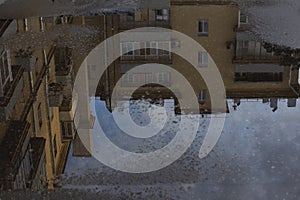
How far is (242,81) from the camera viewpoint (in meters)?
8.71

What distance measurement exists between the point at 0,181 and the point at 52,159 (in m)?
0.67

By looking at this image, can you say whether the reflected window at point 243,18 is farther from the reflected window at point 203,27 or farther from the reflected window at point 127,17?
the reflected window at point 127,17

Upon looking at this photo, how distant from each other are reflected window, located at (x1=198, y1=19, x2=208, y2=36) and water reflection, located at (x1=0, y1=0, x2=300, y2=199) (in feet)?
0.08

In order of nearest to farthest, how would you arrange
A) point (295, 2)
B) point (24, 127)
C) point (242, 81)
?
point (24, 127)
point (242, 81)
point (295, 2)

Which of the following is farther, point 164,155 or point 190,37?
point 190,37

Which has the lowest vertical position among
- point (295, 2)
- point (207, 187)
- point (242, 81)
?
point (207, 187)

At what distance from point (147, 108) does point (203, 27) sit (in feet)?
12.1

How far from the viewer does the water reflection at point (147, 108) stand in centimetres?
615

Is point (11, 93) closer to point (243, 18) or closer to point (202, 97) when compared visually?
point (202, 97)

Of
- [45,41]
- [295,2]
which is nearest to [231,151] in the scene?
[45,41]

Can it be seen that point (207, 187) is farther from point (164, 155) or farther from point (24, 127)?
point (24, 127)

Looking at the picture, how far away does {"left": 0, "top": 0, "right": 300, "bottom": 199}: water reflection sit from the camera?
6.15 metres

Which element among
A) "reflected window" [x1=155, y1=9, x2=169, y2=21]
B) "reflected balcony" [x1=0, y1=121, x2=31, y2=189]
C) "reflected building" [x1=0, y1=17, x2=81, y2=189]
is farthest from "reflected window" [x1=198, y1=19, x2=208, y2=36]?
"reflected balcony" [x1=0, y1=121, x2=31, y2=189]

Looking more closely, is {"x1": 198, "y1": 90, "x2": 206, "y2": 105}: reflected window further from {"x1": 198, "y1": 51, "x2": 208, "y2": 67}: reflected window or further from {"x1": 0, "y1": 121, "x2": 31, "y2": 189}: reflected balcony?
{"x1": 0, "y1": 121, "x2": 31, "y2": 189}: reflected balcony
